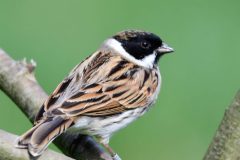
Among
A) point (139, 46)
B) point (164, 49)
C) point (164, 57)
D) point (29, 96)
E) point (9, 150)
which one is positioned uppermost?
point (9, 150)

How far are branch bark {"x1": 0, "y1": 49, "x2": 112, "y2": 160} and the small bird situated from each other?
80mm

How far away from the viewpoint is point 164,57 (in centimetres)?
777

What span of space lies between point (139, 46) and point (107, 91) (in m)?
0.54

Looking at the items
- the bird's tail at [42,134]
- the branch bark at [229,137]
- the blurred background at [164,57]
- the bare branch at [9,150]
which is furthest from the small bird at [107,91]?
the blurred background at [164,57]

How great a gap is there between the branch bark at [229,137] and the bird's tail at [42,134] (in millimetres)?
794

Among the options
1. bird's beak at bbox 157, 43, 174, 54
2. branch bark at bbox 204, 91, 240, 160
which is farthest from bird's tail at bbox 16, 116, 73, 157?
bird's beak at bbox 157, 43, 174, 54

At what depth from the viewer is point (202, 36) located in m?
8.15

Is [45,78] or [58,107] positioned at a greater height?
[58,107]

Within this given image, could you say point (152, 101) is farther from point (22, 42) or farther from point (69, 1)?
point (69, 1)

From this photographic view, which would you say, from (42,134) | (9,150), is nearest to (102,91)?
(42,134)

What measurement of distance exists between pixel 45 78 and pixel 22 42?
2.18 feet

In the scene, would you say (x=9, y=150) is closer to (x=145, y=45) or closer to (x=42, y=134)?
(x=42, y=134)

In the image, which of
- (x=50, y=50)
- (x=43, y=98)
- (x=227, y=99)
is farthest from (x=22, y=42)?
(x=43, y=98)

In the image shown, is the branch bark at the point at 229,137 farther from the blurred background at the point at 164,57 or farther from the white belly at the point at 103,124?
the blurred background at the point at 164,57
